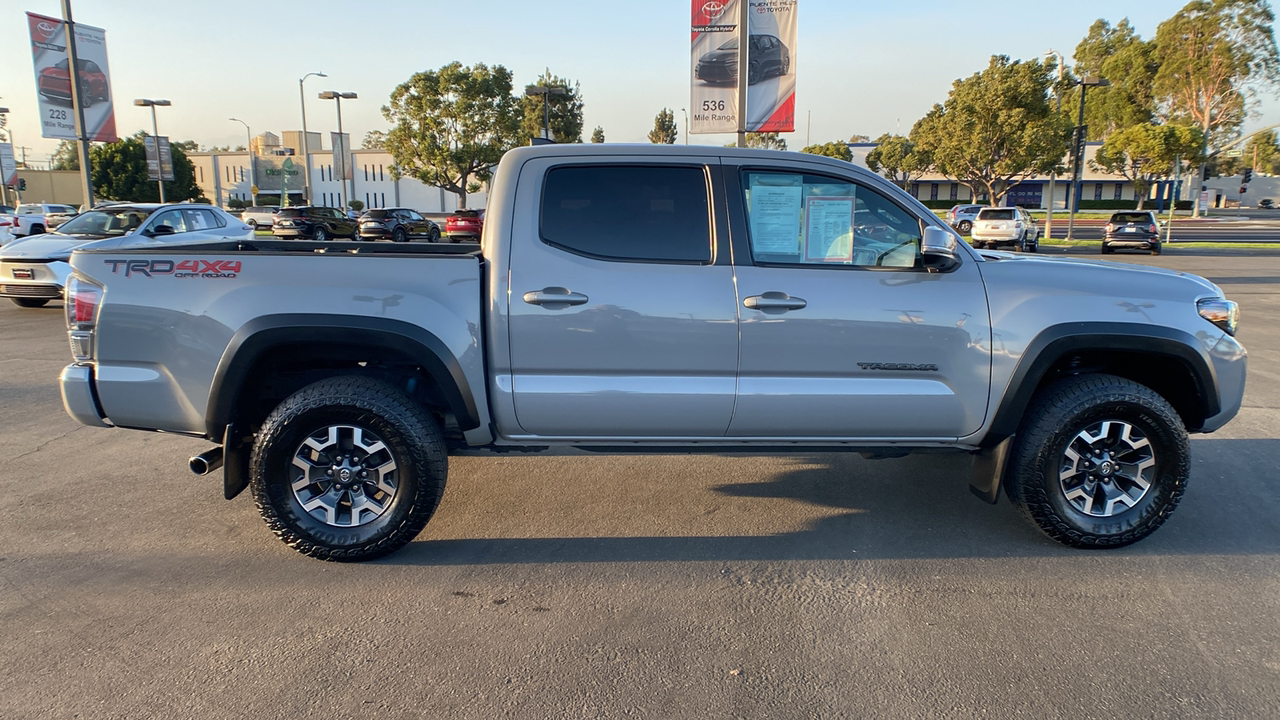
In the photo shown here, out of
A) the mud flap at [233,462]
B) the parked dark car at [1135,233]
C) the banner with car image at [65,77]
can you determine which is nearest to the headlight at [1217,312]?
the mud flap at [233,462]

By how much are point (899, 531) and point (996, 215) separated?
88.8ft

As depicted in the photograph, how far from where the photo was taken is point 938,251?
12.3 ft

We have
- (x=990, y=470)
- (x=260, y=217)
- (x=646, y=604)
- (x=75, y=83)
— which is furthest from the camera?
(x=260, y=217)

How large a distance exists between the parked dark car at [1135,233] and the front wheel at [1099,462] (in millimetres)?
26624

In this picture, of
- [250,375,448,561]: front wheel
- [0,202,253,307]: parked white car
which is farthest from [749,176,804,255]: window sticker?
[0,202,253,307]: parked white car

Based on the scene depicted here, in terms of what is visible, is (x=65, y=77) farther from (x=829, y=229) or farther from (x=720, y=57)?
(x=829, y=229)

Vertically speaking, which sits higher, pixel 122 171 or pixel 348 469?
pixel 122 171

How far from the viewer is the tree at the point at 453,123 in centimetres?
4059

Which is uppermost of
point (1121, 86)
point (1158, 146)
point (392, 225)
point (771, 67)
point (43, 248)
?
point (1121, 86)

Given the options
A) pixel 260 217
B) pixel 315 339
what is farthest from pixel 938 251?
pixel 260 217

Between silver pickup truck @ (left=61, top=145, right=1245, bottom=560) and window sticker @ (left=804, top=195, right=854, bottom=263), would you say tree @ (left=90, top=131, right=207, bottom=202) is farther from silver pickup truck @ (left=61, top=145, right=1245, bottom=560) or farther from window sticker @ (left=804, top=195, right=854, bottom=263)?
window sticker @ (left=804, top=195, right=854, bottom=263)

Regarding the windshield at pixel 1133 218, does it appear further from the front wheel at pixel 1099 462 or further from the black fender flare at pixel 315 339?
the black fender flare at pixel 315 339

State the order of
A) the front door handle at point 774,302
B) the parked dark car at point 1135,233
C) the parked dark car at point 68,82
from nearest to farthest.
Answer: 1. the front door handle at point 774,302
2. the parked dark car at point 68,82
3. the parked dark car at point 1135,233

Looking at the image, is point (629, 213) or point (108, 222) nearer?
point (629, 213)
